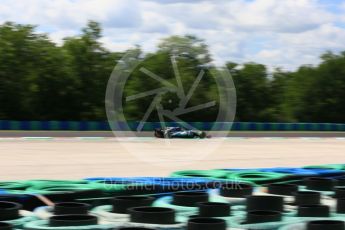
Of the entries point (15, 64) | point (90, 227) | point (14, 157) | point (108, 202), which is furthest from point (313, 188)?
point (15, 64)

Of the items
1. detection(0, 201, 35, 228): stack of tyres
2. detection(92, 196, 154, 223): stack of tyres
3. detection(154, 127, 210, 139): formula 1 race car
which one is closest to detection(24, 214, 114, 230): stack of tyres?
detection(0, 201, 35, 228): stack of tyres

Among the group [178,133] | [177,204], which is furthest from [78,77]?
[177,204]

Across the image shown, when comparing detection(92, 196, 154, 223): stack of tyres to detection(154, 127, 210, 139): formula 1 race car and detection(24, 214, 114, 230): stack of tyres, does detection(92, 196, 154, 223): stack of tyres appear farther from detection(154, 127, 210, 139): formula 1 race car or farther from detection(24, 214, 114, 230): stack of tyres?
detection(154, 127, 210, 139): formula 1 race car

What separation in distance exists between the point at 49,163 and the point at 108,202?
8635 mm

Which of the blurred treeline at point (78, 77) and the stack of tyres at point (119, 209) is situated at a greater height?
the blurred treeline at point (78, 77)

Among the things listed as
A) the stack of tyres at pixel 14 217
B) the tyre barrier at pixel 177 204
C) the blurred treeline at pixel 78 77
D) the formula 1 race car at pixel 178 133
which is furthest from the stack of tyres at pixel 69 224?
the blurred treeline at pixel 78 77

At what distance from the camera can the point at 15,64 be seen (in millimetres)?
45594

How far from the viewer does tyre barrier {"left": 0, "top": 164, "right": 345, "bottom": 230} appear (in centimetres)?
654

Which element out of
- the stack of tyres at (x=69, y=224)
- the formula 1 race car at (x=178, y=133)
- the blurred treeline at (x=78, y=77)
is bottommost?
the stack of tyres at (x=69, y=224)

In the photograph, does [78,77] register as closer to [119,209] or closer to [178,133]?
[178,133]

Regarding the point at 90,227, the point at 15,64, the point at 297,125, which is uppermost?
the point at 15,64

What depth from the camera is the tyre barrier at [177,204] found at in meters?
6.54

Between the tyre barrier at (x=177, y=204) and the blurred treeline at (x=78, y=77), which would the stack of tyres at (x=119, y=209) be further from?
the blurred treeline at (x=78, y=77)

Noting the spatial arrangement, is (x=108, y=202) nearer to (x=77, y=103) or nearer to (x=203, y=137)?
(x=203, y=137)
